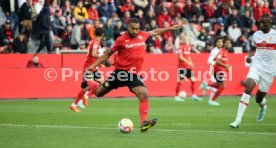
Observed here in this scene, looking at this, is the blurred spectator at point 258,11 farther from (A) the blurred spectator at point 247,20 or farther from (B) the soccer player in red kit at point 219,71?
(B) the soccer player in red kit at point 219,71

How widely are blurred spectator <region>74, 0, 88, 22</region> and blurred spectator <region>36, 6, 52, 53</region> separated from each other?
181cm

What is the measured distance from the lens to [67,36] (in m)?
31.8

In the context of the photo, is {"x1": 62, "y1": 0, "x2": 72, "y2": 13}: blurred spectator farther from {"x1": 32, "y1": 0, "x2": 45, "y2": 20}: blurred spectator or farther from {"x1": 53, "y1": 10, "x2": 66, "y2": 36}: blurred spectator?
{"x1": 32, "y1": 0, "x2": 45, "y2": 20}: blurred spectator

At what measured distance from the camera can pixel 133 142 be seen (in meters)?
13.1

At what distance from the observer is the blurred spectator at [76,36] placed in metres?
31.4

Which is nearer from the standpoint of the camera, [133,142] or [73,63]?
[133,142]

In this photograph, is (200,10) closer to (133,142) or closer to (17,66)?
(17,66)

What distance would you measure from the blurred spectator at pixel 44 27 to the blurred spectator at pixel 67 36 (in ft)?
3.23

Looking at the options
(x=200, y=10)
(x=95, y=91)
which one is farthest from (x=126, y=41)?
(x=200, y=10)

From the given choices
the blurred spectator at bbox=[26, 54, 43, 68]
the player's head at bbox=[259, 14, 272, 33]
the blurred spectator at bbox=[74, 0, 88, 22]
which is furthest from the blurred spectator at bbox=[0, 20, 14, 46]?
the player's head at bbox=[259, 14, 272, 33]

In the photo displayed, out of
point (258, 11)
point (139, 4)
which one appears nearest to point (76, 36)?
point (139, 4)

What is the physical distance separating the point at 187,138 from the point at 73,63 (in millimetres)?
16842

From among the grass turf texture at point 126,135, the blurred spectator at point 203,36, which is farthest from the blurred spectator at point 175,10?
the grass turf texture at point 126,135

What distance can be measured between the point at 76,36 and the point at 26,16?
2.33m
